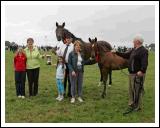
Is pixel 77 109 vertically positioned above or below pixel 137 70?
below

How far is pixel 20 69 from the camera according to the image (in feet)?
36.9

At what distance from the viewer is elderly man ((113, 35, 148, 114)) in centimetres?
938

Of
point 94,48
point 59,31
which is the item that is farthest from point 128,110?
point 59,31

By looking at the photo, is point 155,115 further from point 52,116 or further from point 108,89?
point 108,89

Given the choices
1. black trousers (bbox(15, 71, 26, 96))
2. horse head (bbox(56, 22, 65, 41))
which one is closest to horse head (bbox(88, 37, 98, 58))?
horse head (bbox(56, 22, 65, 41))

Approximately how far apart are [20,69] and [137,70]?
3873mm

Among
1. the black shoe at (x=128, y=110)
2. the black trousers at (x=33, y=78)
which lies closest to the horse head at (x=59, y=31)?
the black trousers at (x=33, y=78)

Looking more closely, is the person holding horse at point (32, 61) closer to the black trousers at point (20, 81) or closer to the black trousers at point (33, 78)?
the black trousers at point (33, 78)

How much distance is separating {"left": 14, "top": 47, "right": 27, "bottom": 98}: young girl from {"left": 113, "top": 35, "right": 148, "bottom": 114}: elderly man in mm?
3564

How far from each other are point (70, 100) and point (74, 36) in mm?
2581

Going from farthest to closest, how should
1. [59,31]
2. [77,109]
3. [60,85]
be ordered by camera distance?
[59,31], [60,85], [77,109]

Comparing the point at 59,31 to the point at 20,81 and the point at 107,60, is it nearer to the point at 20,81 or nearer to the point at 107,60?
the point at 107,60

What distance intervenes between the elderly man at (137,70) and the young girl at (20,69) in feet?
11.7

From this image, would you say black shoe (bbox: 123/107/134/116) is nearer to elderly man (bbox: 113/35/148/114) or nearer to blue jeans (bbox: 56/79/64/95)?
elderly man (bbox: 113/35/148/114)
